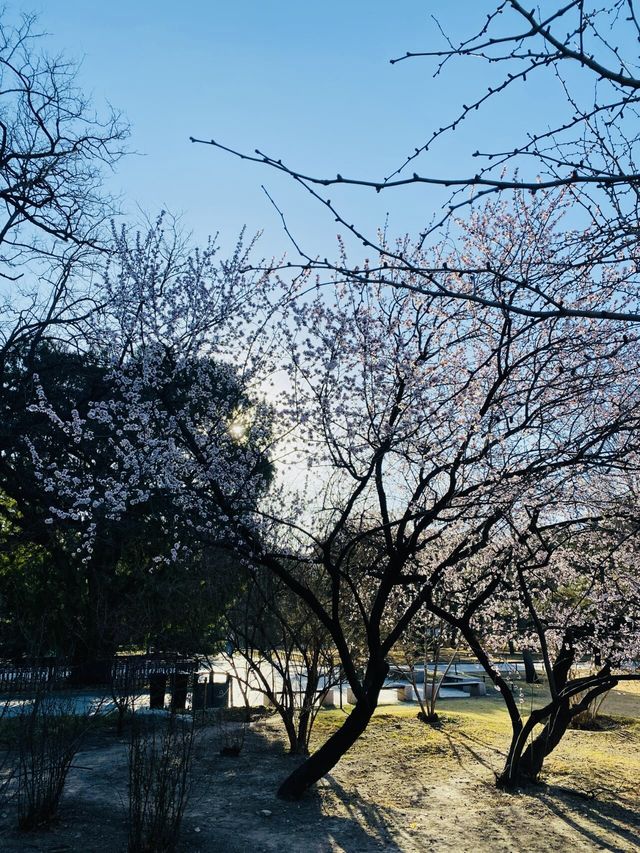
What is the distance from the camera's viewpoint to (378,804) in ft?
22.1

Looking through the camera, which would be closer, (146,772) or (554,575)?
(146,772)

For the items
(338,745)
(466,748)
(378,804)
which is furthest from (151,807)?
(466,748)

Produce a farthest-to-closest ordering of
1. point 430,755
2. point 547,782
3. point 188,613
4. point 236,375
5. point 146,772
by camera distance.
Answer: point 188,613 < point 430,755 < point 236,375 < point 547,782 < point 146,772

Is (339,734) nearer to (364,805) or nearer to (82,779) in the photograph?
(364,805)

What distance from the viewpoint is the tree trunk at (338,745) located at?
6.64 meters

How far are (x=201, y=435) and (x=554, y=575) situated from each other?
5.03 metres

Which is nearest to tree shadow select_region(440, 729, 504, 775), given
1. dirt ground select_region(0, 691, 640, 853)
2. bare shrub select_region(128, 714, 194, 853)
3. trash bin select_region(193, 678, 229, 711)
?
dirt ground select_region(0, 691, 640, 853)

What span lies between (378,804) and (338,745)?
740 millimetres

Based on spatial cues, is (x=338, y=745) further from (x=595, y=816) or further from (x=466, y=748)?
(x=466, y=748)

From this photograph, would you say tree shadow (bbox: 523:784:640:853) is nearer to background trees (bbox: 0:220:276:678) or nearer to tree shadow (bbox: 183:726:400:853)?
tree shadow (bbox: 183:726:400:853)

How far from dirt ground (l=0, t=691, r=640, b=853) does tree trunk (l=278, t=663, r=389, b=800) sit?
15 cm

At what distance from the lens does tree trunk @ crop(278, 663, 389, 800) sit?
21.8ft

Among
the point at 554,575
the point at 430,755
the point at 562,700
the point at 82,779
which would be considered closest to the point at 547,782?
the point at 562,700

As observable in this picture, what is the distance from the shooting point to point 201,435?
7.08 meters
